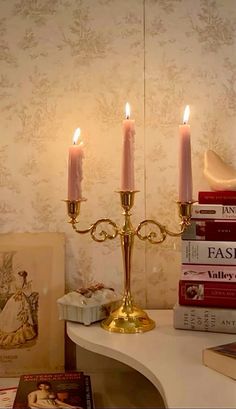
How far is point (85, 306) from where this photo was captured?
1.21 metres

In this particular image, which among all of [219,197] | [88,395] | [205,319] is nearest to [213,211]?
[219,197]

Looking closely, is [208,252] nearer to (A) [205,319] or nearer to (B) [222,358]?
(A) [205,319]

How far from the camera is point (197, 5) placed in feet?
4.48

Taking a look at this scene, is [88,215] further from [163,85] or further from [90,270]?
[163,85]

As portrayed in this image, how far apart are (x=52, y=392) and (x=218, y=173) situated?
25.2 inches

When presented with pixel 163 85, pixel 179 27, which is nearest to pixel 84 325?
pixel 163 85

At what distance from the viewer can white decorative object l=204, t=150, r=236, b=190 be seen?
1266 millimetres

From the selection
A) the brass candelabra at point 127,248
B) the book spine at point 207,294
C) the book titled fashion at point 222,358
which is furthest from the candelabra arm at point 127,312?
the book titled fashion at point 222,358

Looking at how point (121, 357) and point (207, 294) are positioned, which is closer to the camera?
point (121, 357)

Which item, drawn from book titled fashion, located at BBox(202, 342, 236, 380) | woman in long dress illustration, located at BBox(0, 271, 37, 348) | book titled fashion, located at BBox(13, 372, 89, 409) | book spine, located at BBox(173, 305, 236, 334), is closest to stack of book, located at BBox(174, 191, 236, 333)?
book spine, located at BBox(173, 305, 236, 334)

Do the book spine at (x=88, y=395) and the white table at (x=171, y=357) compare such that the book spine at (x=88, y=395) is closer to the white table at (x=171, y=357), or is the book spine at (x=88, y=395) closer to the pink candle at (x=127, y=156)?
the white table at (x=171, y=357)

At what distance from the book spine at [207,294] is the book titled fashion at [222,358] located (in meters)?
0.16

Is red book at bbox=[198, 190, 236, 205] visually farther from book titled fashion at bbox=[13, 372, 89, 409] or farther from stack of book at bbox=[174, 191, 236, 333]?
book titled fashion at bbox=[13, 372, 89, 409]

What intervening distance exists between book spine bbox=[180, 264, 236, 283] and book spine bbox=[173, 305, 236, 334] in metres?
0.07
